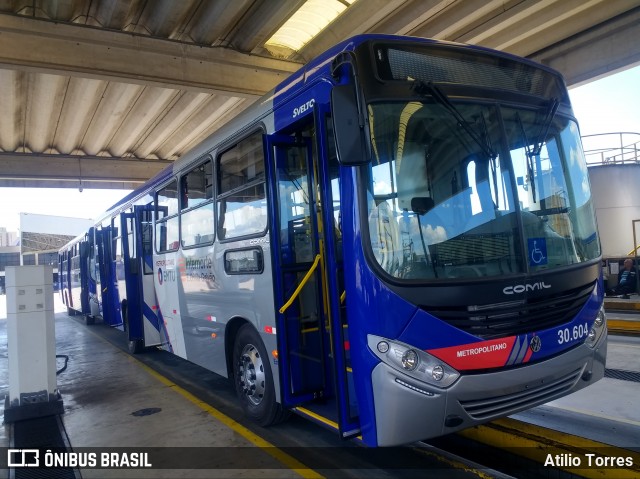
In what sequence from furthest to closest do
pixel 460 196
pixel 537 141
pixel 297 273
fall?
pixel 297 273, pixel 537 141, pixel 460 196

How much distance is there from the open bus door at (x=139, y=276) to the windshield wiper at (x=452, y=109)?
19.1 ft

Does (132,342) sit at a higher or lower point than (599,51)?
lower

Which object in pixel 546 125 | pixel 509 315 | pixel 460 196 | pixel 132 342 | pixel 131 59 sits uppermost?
pixel 131 59

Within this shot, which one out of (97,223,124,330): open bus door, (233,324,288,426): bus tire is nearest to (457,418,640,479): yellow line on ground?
(233,324,288,426): bus tire

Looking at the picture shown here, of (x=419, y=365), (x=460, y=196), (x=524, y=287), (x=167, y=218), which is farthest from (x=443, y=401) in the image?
(x=167, y=218)

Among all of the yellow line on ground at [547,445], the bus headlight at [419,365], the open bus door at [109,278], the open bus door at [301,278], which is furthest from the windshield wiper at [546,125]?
the open bus door at [109,278]

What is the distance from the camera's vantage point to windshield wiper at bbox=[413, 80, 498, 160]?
3410 mm

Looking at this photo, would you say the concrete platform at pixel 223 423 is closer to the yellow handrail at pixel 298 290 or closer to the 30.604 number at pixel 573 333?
the 30.604 number at pixel 573 333

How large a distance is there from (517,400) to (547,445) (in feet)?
1.91

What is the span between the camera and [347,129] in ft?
10.5

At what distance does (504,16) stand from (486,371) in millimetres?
6704

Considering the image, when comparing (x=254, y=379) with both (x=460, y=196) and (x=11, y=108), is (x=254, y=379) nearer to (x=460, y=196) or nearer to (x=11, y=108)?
(x=460, y=196)

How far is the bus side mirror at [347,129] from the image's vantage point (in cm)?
318

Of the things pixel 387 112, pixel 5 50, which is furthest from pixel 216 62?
pixel 387 112
